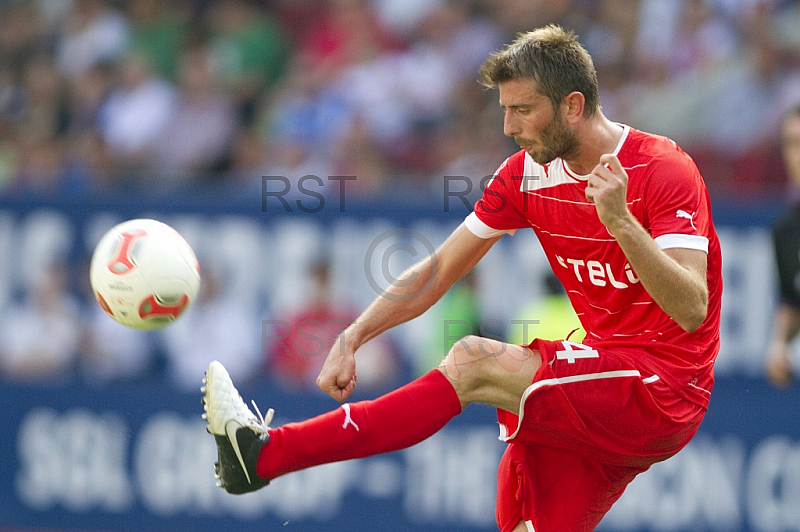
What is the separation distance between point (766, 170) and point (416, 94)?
3.43 metres

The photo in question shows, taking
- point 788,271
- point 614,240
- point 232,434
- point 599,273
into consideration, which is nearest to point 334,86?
point 788,271

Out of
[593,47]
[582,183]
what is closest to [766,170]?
[593,47]

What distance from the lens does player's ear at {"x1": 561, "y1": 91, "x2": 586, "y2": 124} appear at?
4.79m

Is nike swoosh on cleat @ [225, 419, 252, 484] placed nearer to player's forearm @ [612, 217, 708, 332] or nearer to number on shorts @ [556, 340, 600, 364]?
number on shorts @ [556, 340, 600, 364]

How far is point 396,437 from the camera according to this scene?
15.4 feet

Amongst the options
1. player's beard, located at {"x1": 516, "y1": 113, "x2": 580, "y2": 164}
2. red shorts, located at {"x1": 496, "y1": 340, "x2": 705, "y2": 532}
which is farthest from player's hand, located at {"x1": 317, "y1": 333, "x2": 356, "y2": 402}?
player's beard, located at {"x1": 516, "y1": 113, "x2": 580, "y2": 164}

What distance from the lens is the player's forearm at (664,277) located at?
429cm

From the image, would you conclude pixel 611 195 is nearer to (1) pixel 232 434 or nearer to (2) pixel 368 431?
(2) pixel 368 431

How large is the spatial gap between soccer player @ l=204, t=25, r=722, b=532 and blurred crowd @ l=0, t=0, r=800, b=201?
4.86 meters

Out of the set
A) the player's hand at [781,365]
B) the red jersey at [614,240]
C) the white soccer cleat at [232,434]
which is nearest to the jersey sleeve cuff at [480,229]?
the red jersey at [614,240]

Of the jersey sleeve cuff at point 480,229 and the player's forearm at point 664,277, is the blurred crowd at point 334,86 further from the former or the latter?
the player's forearm at point 664,277

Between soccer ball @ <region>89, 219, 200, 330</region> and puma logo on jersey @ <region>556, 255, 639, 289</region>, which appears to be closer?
puma logo on jersey @ <region>556, 255, 639, 289</region>

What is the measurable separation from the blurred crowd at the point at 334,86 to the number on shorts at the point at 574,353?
16.9ft

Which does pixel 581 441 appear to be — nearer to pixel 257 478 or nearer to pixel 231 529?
pixel 257 478
